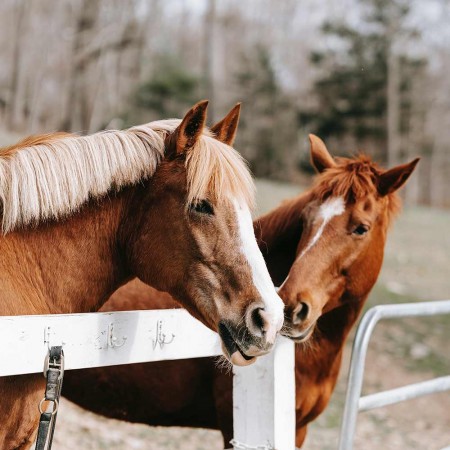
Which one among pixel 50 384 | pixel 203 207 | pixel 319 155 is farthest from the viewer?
pixel 319 155

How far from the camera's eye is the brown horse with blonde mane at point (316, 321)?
129 inches

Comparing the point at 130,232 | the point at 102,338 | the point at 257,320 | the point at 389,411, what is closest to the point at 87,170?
the point at 130,232

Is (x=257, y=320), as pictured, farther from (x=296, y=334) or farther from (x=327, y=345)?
(x=327, y=345)

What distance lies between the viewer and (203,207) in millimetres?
2262

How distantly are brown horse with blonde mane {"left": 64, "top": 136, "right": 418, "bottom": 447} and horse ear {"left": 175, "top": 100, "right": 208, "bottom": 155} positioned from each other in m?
1.00

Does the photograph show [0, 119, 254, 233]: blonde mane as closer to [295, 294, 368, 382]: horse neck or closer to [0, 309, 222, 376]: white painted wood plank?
[0, 309, 222, 376]: white painted wood plank

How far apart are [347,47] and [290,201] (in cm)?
2633

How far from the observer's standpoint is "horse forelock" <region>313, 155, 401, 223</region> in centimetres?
338

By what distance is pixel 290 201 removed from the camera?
3.71 meters

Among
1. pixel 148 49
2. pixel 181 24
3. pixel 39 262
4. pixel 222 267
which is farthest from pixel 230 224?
pixel 181 24

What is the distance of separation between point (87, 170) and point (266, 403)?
46.9 inches

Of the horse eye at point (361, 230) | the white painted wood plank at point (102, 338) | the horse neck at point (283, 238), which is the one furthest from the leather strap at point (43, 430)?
the horse eye at point (361, 230)

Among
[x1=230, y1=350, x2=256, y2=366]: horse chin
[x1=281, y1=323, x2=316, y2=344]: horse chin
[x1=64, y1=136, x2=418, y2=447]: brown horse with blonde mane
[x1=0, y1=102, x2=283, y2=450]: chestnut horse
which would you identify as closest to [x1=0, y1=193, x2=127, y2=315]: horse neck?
[x1=0, y1=102, x2=283, y2=450]: chestnut horse

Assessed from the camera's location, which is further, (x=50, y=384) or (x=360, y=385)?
(x=360, y=385)
